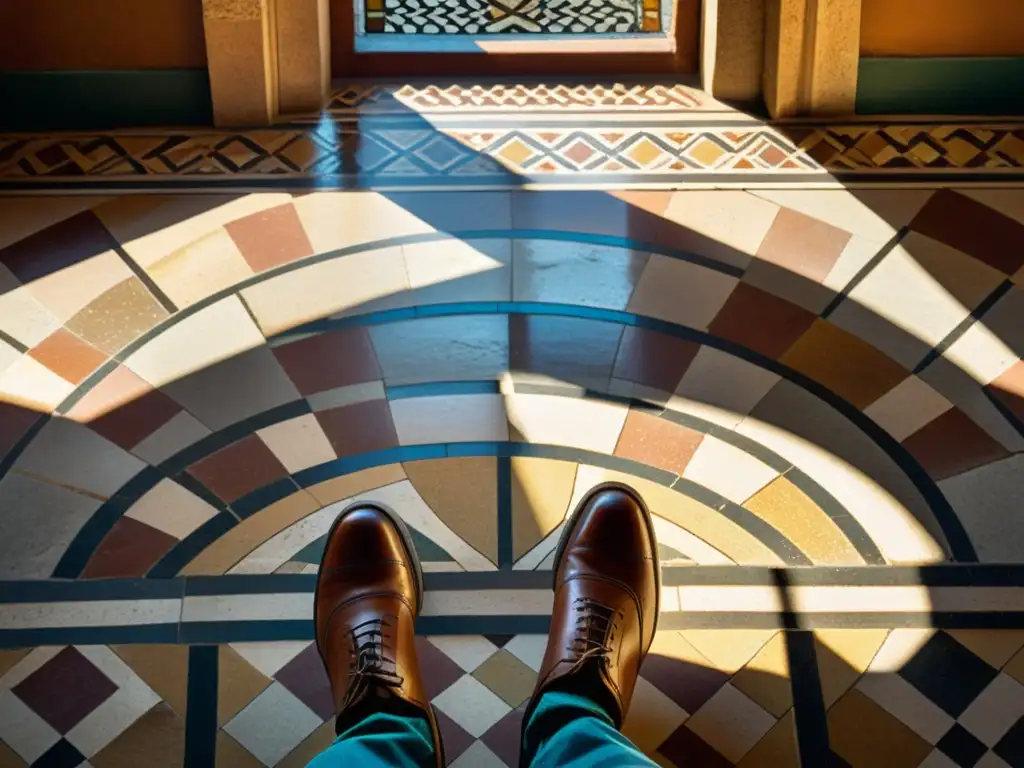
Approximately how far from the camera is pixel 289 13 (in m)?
2.79

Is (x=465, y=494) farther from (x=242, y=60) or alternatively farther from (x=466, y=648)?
(x=242, y=60)

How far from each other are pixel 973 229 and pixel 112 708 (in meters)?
1.93

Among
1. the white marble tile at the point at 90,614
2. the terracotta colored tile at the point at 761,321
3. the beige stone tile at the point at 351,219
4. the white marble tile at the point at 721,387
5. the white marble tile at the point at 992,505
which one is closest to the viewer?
the white marble tile at the point at 90,614

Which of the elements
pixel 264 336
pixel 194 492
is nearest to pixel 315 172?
pixel 264 336

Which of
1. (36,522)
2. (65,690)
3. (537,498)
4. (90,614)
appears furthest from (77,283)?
(537,498)

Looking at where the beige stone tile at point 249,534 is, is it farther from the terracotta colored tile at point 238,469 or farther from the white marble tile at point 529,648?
the white marble tile at point 529,648

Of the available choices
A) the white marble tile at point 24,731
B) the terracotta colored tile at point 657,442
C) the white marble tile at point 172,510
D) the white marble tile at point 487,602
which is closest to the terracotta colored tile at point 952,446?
the terracotta colored tile at point 657,442

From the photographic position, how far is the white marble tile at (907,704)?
1.55 m

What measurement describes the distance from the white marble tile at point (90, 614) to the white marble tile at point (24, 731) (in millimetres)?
131

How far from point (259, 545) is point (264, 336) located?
0.53 metres

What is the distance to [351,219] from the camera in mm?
2504

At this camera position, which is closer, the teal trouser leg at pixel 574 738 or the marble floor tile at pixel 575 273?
the teal trouser leg at pixel 574 738

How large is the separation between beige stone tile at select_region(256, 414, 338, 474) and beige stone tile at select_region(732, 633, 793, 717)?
2.48 ft

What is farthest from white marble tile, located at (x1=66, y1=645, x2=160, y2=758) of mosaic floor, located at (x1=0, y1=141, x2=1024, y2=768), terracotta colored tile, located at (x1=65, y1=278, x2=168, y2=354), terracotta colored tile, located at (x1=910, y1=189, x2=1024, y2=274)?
terracotta colored tile, located at (x1=910, y1=189, x2=1024, y2=274)
